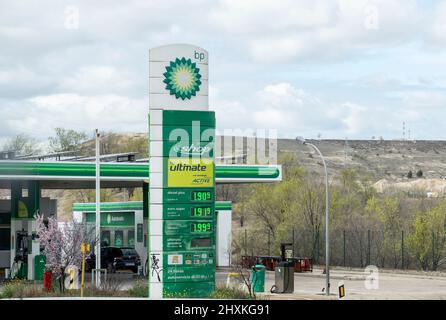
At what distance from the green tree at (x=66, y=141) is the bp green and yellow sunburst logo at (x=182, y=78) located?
6380 cm

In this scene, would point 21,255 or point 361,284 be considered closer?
point 21,255

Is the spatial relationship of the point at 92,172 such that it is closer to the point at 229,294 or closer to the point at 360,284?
the point at 360,284

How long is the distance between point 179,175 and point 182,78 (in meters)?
3.43

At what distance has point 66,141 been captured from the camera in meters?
98.1

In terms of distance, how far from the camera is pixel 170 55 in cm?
3334

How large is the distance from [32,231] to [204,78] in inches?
701

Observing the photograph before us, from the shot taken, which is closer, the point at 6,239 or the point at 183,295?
the point at 183,295

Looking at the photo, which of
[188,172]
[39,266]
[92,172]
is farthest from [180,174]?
[39,266]

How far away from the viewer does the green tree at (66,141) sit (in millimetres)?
96644

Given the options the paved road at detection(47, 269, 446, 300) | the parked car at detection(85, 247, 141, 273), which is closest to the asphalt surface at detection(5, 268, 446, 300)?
the paved road at detection(47, 269, 446, 300)

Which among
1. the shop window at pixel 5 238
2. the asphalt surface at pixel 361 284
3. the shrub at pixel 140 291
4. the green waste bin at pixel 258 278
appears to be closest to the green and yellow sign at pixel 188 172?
the shrub at pixel 140 291

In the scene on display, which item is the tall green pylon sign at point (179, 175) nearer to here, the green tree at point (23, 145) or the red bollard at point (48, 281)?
the red bollard at point (48, 281)
